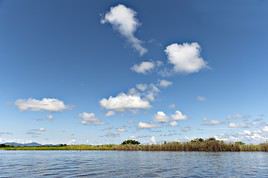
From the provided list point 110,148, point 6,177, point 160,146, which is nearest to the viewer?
point 6,177

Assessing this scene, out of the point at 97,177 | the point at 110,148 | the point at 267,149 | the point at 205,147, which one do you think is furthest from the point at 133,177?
the point at 110,148

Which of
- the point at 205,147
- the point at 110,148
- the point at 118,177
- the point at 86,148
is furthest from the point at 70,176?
the point at 86,148

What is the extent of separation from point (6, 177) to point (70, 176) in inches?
210

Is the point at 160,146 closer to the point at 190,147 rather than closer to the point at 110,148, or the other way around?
the point at 190,147

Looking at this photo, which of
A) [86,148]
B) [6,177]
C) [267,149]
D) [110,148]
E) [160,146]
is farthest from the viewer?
[86,148]

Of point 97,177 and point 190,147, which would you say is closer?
point 97,177

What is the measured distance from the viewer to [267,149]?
8362 cm

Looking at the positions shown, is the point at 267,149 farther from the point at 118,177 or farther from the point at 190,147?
the point at 118,177

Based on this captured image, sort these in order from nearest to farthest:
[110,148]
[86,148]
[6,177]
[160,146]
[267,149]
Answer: [6,177]
[267,149]
[160,146]
[110,148]
[86,148]

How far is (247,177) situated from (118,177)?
11.4 metres

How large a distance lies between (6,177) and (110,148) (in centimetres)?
9037

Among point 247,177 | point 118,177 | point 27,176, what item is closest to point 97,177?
point 118,177

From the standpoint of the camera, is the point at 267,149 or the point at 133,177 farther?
the point at 267,149

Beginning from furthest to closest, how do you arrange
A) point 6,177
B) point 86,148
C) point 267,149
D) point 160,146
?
point 86,148, point 160,146, point 267,149, point 6,177
